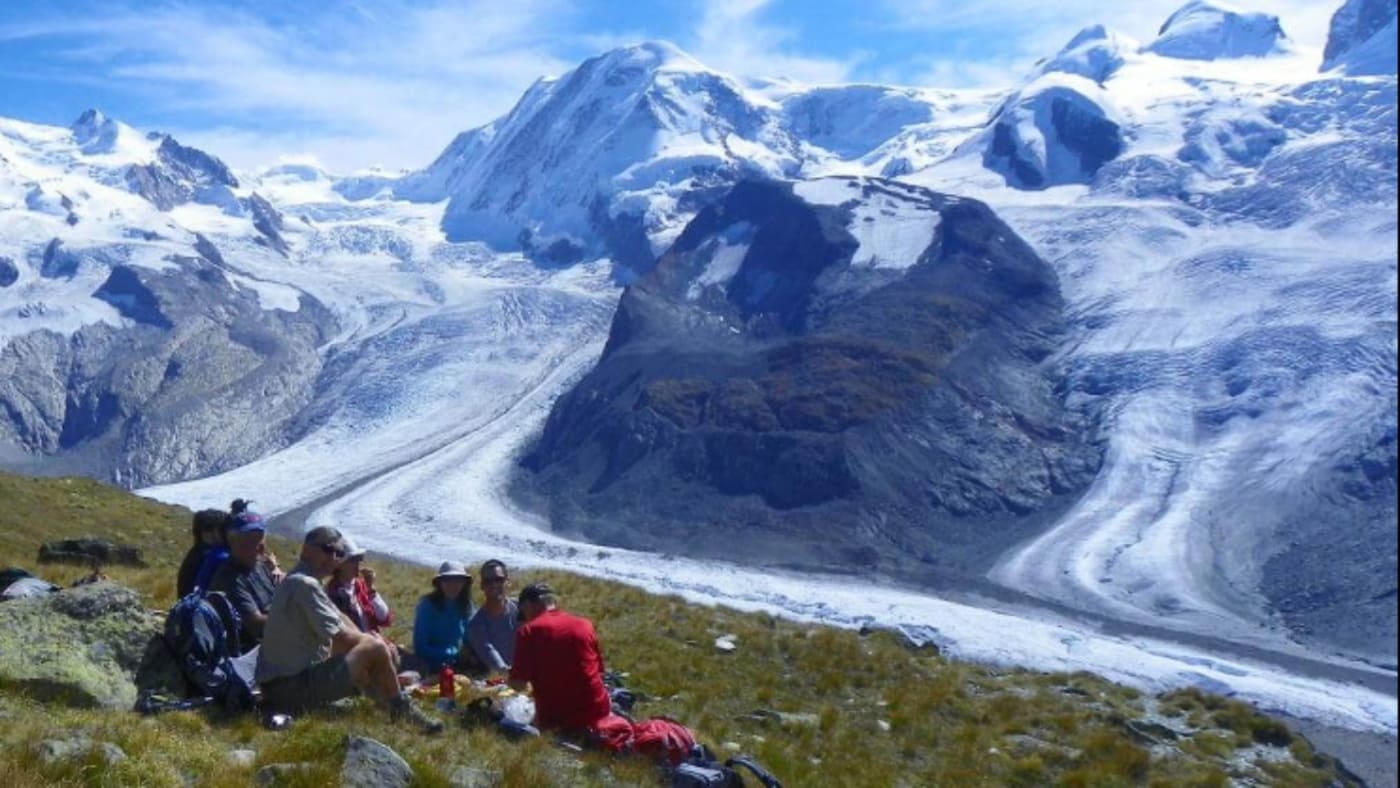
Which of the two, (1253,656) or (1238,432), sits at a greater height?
(1238,432)

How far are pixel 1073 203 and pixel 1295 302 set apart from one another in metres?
56.7

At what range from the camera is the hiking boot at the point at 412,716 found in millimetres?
10642

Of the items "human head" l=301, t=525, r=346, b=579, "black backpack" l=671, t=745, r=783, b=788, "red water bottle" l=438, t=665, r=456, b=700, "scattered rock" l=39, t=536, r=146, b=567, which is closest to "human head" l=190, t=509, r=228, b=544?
"human head" l=301, t=525, r=346, b=579

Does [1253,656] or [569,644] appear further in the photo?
[1253,656]

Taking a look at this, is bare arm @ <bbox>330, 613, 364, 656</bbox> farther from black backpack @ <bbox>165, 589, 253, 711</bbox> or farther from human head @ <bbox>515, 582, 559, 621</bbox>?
human head @ <bbox>515, 582, 559, 621</bbox>

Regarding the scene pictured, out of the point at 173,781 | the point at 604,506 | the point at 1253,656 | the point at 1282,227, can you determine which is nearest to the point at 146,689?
the point at 173,781

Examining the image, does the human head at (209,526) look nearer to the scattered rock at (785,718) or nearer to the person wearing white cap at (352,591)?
the person wearing white cap at (352,591)

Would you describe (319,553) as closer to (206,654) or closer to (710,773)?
(206,654)

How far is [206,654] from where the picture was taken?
1111cm

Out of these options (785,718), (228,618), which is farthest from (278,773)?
(785,718)

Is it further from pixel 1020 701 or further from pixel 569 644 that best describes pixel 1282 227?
pixel 569 644

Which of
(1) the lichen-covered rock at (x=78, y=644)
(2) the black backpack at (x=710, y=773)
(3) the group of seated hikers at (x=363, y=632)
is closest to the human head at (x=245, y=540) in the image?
(3) the group of seated hikers at (x=363, y=632)

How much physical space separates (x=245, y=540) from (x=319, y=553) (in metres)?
0.70

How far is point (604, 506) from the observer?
105625mm
